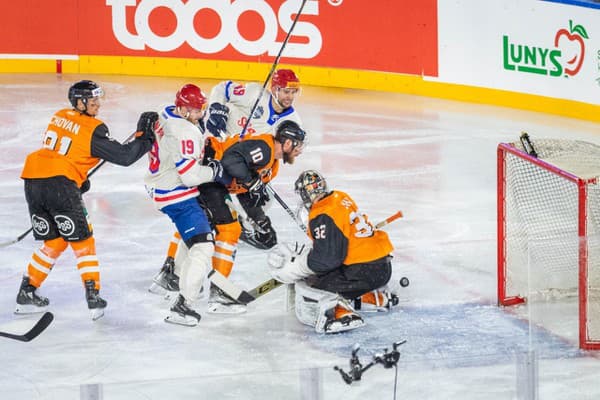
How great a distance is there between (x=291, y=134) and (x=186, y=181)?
0.59m

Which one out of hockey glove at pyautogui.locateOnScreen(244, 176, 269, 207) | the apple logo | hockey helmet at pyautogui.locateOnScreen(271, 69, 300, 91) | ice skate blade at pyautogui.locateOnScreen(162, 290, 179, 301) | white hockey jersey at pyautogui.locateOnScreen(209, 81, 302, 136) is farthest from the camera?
the apple logo

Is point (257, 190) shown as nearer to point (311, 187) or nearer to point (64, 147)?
point (311, 187)

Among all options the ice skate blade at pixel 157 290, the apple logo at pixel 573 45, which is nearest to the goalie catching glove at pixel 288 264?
the ice skate blade at pixel 157 290

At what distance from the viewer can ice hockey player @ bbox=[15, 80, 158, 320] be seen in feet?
21.2

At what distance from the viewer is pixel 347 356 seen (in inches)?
237

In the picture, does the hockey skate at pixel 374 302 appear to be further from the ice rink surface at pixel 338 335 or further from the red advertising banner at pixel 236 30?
the red advertising banner at pixel 236 30

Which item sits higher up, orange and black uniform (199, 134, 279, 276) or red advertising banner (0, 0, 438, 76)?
red advertising banner (0, 0, 438, 76)

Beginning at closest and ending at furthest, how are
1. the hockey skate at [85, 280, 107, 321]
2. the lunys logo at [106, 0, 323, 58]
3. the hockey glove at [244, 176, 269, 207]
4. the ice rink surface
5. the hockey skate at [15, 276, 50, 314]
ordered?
the ice rink surface → the hockey skate at [85, 280, 107, 321] → the hockey skate at [15, 276, 50, 314] → the hockey glove at [244, 176, 269, 207] → the lunys logo at [106, 0, 323, 58]

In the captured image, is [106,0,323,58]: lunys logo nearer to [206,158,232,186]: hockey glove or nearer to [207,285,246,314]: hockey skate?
[206,158,232,186]: hockey glove

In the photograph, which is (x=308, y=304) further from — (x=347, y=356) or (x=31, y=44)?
(x=31, y=44)

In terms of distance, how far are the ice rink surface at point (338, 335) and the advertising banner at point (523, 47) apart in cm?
31

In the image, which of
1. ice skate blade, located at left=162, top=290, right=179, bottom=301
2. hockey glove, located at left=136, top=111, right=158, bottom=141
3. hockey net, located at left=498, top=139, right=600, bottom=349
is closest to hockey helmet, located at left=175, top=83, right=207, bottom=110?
hockey glove, located at left=136, top=111, right=158, bottom=141

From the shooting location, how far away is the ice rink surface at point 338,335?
13.9 feet

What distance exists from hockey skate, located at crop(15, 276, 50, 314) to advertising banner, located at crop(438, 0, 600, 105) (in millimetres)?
5905
